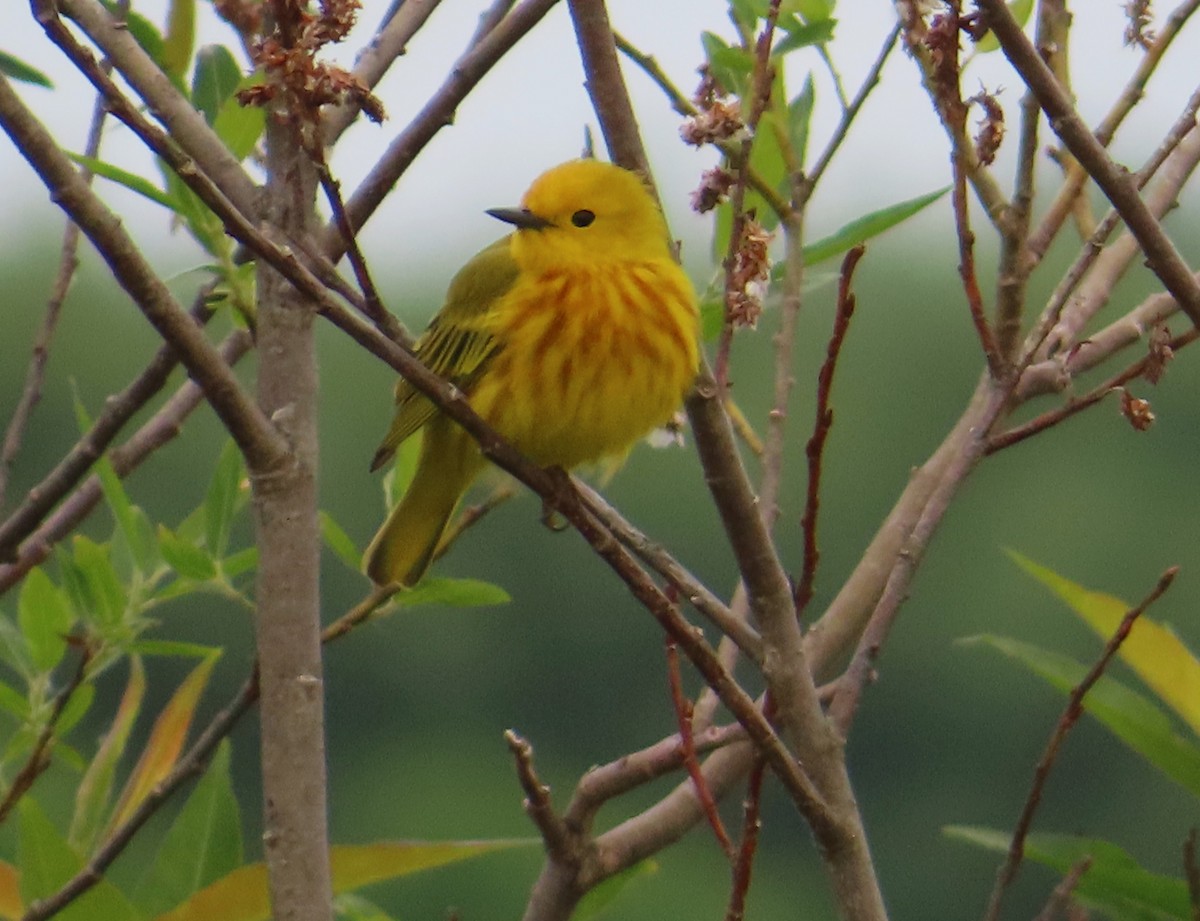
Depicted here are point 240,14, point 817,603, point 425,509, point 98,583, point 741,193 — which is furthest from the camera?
point 817,603

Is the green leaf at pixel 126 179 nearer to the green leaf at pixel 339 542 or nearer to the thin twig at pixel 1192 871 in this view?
the green leaf at pixel 339 542

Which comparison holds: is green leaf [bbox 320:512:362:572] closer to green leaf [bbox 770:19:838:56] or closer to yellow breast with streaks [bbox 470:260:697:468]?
yellow breast with streaks [bbox 470:260:697:468]

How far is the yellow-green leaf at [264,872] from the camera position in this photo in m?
2.20

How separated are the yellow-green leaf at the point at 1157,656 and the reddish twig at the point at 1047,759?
0.21m

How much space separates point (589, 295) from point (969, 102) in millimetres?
1255

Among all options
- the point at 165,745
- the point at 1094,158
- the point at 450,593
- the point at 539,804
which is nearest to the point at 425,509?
the point at 450,593

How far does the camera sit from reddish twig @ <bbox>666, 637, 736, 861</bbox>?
1961 mm

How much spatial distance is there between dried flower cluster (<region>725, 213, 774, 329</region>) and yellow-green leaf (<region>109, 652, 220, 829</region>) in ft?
2.60

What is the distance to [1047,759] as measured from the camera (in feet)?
6.45

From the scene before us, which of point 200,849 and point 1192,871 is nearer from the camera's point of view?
point 1192,871

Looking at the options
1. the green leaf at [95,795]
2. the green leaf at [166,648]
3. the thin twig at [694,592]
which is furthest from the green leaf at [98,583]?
the thin twig at [694,592]

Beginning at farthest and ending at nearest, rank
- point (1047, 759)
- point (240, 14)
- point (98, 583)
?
point (98, 583)
point (240, 14)
point (1047, 759)

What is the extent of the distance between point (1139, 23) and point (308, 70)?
1.10 meters

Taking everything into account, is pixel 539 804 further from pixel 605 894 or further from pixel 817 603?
pixel 817 603
